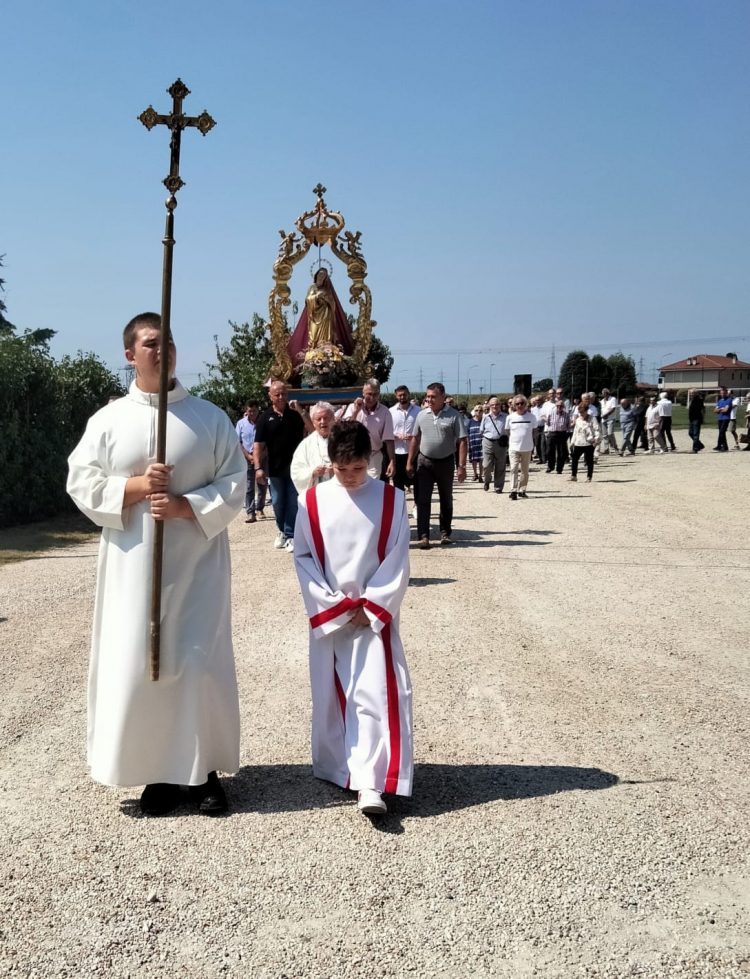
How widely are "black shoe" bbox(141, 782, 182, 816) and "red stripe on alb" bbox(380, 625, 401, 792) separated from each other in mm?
1012

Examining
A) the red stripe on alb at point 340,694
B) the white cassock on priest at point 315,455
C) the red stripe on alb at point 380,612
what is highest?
the white cassock on priest at point 315,455

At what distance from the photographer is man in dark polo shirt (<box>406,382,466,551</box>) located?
39.3ft

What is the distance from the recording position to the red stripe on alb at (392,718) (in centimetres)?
431

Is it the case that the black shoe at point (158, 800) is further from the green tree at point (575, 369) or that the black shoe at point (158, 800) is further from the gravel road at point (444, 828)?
the green tree at point (575, 369)

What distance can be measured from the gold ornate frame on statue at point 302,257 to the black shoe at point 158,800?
54.7 ft

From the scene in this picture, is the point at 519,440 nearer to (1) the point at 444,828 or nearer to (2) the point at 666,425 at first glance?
(2) the point at 666,425

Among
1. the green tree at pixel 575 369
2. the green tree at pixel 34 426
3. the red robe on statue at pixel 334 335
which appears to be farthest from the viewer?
the green tree at pixel 575 369

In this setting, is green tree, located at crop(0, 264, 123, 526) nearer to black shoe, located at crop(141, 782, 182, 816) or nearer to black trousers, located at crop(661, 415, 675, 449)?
black shoe, located at crop(141, 782, 182, 816)

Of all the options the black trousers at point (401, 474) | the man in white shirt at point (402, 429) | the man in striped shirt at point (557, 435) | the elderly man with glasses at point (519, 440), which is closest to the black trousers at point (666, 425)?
the man in striped shirt at point (557, 435)

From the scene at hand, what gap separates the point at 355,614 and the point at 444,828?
1.02 m

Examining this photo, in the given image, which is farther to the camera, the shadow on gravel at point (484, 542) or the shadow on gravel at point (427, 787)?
the shadow on gravel at point (484, 542)

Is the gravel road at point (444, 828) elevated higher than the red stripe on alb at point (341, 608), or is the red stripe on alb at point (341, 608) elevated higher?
the red stripe on alb at point (341, 608)

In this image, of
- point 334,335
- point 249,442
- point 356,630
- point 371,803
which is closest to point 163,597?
point 356,630

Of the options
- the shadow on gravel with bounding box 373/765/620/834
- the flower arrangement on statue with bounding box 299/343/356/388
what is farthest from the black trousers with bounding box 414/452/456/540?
the flower arrangement on statue with bounding box 299/343/356/388
